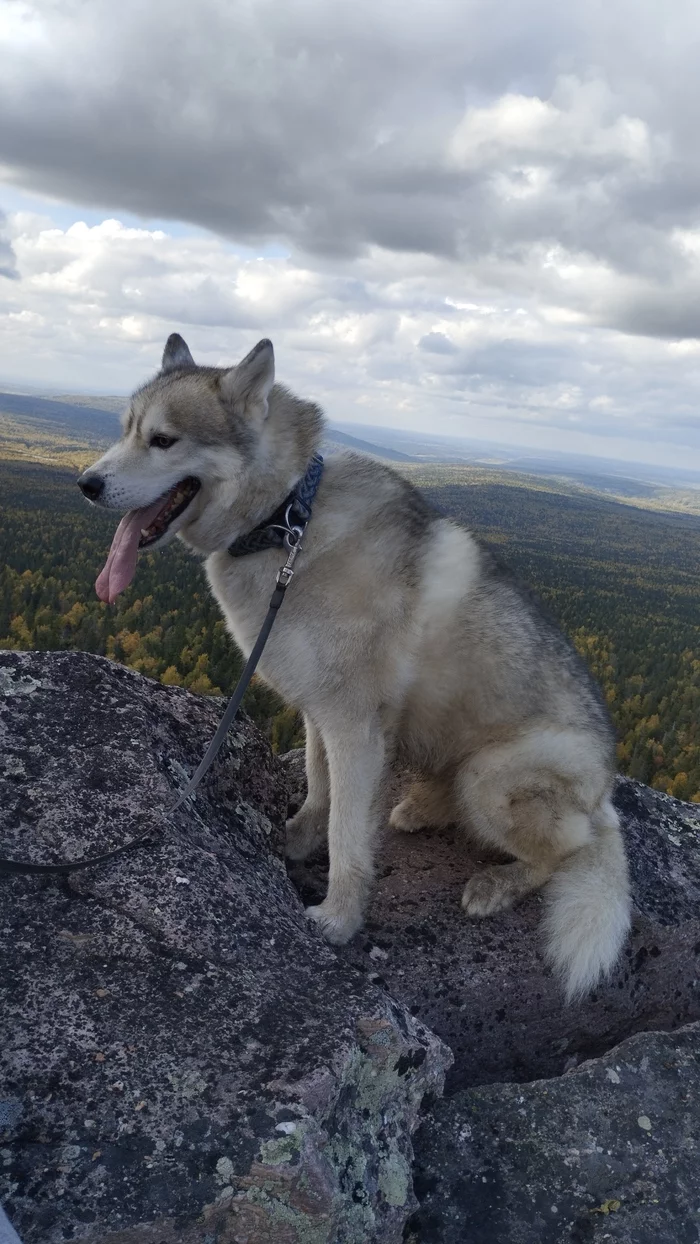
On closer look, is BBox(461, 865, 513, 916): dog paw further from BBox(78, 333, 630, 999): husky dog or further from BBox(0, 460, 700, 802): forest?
BBox(0, 460, 700, 802): forest

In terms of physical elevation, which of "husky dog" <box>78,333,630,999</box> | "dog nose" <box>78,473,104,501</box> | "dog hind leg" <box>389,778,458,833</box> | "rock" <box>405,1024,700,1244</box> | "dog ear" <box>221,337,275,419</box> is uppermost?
"dog ear" <box>221,337,275,419</box>

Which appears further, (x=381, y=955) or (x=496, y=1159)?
(x=381, y=955)

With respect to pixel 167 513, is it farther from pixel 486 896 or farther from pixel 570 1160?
pixel 570 1160

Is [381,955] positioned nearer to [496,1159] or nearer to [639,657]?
[496,1159]

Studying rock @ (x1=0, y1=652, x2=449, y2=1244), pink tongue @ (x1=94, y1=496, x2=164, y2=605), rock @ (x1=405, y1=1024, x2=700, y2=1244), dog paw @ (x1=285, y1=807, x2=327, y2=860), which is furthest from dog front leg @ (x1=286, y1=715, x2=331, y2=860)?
rock @ (x1=405, y1=1024, x2=700, y2=1244)

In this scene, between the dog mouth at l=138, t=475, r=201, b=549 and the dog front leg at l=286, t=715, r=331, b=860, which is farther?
the dog front leg at l=286, t=715, r=331, b=860

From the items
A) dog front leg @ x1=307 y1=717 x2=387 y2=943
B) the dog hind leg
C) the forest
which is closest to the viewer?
dog front leg @ x1=307 y1=717 x2=387 y2=943

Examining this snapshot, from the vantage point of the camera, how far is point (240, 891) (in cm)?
432

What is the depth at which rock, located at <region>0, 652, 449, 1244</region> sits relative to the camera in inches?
106

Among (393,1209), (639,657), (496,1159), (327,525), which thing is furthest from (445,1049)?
(639,657)

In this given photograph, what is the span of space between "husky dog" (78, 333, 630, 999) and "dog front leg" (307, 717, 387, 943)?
0.03 ft

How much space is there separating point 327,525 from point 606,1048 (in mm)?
4049

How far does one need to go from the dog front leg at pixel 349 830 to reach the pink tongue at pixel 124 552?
5.45 feet

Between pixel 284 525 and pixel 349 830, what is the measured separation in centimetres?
203
